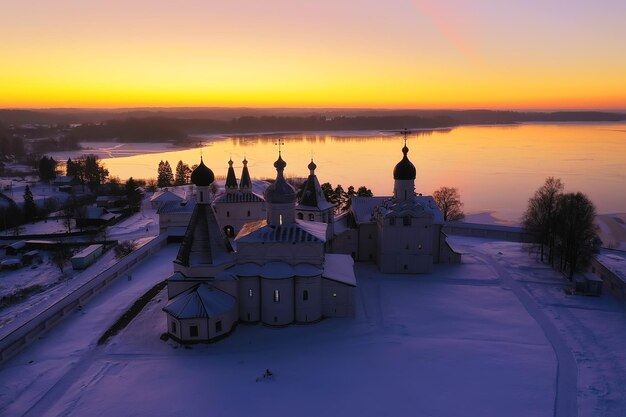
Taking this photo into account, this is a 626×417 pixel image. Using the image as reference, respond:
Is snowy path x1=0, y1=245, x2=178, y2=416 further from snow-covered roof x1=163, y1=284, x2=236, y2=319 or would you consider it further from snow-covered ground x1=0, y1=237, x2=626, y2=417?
snow-covered roof x1=163, y1=284, x2=236, y2=319

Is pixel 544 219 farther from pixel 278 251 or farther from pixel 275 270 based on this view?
pixel 275 270

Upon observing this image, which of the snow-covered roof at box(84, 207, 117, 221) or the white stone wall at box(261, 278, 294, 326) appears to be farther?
the snow-covered roof at box(84, 207, 117, 221)

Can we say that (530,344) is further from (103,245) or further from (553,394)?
(103,245)

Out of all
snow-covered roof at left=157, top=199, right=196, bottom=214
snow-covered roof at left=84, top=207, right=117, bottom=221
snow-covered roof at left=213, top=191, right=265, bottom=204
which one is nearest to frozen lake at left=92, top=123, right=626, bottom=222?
snow-covered roof at left=213, top=191, right=265, bottom=204

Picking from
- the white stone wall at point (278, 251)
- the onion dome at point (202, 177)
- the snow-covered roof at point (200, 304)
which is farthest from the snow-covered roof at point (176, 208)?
the snow-covered roof at point (200, 304)

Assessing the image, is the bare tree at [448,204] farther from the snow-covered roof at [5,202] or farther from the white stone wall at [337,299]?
the snow-covered roof at [5,202]

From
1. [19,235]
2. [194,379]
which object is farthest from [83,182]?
[194,379]
